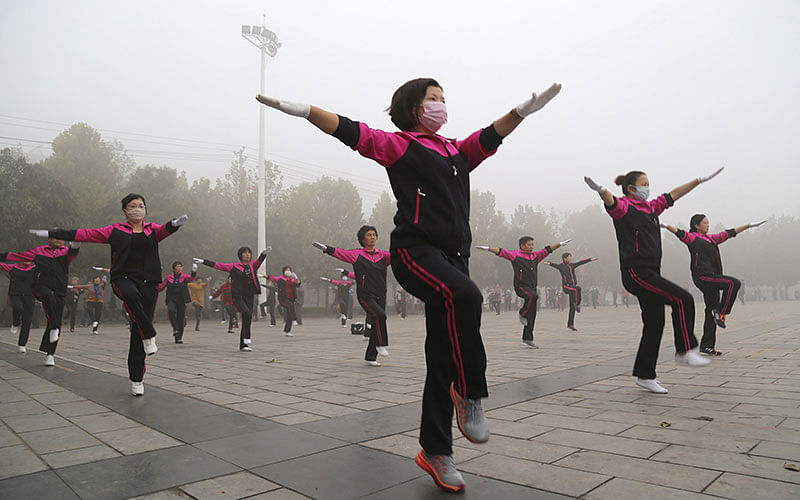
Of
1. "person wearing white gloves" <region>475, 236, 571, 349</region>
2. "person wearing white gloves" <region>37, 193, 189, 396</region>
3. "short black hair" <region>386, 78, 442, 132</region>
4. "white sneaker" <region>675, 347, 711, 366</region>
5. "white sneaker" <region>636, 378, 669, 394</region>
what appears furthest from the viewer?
"person wearing white gloves" <region>475, 236, 571, 349</region>

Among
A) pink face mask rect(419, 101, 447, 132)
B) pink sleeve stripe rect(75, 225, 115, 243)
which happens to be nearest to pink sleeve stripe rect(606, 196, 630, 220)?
pink face mask rect(419, 101, 447, 132)

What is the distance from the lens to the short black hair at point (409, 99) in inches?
128

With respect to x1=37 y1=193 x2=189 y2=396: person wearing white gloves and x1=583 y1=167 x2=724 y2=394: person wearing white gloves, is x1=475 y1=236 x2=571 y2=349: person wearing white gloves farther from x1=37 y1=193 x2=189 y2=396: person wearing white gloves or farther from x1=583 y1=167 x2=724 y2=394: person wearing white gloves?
x1=37 y1=193 x2=189 y2=396: person wearing white gloves

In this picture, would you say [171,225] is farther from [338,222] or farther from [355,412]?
[338,222]

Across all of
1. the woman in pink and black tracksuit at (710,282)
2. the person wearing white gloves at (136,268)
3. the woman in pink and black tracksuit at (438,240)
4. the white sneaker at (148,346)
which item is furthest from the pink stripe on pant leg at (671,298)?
the white sneaker at (148,346)

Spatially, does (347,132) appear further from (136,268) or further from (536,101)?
(136,268)

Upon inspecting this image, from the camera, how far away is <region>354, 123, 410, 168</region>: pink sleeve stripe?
3002mm

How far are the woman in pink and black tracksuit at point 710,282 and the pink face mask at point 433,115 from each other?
650 cm

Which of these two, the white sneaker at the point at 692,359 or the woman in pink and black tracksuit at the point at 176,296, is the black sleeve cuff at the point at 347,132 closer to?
the white sneaker at the point at 692,359

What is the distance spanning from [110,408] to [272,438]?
2.14 meters

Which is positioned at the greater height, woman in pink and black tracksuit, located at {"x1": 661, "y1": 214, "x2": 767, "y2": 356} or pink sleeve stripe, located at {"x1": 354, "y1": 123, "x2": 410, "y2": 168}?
pink sleeve stripe, located at {"x1": 354, "y1": 123, "x2": 410, "y2": 168}

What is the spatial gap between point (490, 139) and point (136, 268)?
4.55 m

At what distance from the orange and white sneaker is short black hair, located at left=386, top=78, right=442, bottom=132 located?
1.85 meters

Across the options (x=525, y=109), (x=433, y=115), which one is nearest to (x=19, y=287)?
(x=433, y=115)
